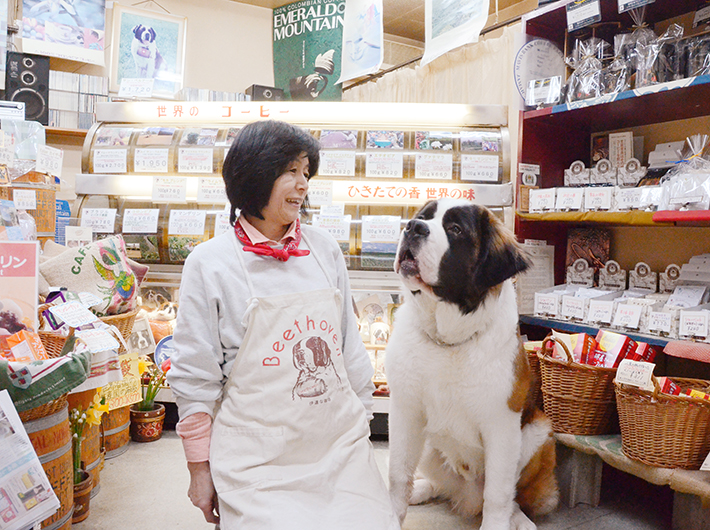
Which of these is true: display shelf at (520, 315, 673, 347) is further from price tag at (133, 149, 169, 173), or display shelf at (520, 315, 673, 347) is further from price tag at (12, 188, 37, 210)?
price tag at (12, 188, 37, 210)

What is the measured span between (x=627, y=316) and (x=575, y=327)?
0.88 ft

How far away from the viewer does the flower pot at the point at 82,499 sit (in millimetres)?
1989

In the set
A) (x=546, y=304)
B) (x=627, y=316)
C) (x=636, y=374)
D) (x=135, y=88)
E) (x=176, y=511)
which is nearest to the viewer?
(x=636, y=374)

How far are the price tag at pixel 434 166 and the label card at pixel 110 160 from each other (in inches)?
71.0

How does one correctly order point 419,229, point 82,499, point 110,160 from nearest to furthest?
1. point 419,229
2. point 82,499
3. point 110,160

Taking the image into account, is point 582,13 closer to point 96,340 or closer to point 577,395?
point 577,395

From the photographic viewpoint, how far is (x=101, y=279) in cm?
238

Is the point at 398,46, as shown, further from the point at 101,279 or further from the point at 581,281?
the point at 101,279

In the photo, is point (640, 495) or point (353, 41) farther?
point (353, 41)

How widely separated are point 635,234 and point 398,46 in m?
5.72

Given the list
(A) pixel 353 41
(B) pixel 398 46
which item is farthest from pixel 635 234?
(B) pixel 398 46

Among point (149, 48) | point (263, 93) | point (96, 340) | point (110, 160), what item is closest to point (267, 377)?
point (96, 340)

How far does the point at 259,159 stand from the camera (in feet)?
4.67

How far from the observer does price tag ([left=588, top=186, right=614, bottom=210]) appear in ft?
8.21
